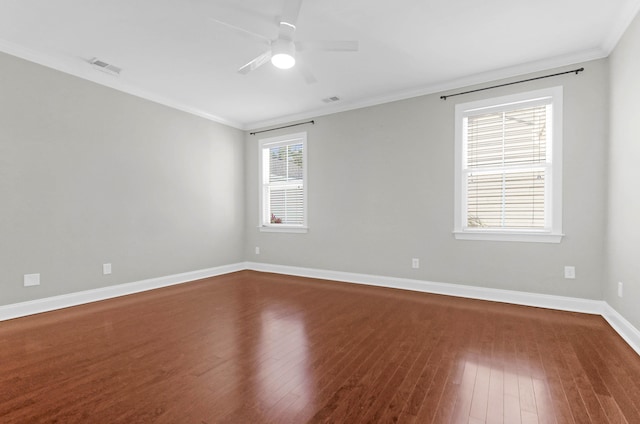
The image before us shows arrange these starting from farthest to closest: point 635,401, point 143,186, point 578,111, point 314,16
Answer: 1. point 143,186
2. point 578,111
3. point 314,16
4. point 635,401

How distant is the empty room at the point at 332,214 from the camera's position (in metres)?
1.98

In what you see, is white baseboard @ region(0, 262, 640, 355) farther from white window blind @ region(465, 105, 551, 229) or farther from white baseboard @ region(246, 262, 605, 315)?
white window blind @ region(465, 105, 551, 229)

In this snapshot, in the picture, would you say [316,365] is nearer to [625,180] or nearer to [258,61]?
[258,61]

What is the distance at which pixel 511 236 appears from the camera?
373 centimetres

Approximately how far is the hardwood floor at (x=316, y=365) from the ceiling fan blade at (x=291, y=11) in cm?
250

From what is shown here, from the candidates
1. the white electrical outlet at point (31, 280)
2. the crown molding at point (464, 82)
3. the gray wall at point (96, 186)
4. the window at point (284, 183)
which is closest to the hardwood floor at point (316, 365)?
the white electrical outlet at point (31, 280)

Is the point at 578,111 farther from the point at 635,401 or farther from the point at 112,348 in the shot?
the point at 112,348

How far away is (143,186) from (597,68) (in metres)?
5.65

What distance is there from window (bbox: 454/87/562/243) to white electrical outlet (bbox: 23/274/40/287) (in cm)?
487

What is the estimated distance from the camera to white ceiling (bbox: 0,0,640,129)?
262cm

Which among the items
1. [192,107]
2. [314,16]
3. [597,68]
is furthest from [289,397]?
[192,107]

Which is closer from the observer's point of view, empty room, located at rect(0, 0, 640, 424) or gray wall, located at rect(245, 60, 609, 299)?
empty room, located at rect(0, 0, 640, 424)

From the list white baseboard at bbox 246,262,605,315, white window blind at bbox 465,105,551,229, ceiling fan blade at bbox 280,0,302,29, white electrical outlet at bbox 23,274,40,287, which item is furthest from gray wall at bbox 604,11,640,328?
white electrical outlet at bbox 23,274,40,287

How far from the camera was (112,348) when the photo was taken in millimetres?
2496
